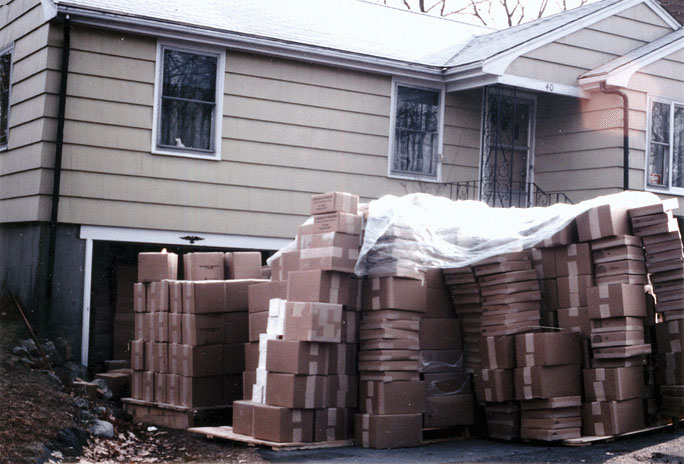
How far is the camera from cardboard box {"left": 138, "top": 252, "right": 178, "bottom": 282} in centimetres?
1016

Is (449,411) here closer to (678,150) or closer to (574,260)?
(574,260)

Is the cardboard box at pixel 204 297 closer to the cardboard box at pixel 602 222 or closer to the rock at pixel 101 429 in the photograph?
the rock at pixel 101 429

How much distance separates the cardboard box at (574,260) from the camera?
8453 mm

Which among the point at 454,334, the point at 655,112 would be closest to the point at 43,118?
the point at 454,334

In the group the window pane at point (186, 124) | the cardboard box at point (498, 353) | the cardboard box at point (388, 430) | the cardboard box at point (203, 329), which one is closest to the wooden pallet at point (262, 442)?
the cardboard box at point (388, 430)

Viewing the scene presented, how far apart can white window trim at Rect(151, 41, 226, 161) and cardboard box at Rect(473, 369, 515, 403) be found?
5127 mm

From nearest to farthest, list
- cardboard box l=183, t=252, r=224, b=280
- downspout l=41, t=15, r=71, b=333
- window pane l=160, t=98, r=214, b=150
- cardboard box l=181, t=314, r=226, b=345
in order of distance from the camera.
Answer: cardboard box l=181, t=314, r=226, b=345, cardboard box l=183, t=252, r=224, b=280, downspout l=41, t=15, r=71, b=333, window pane l=160, t=98, r=214, b=150

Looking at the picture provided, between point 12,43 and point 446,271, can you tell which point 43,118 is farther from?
point 446,271

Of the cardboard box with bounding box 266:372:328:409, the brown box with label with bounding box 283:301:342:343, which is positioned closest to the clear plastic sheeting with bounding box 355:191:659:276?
the brown box with label with bounding box 283:301:342:343

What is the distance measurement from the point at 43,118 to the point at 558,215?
20.8ft

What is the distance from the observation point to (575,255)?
8.52 meters

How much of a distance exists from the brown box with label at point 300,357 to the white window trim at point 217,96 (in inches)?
167

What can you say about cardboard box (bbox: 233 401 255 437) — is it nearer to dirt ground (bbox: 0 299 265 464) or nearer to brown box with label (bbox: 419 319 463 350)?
dirt ground (bbox: 0 299 265 464)

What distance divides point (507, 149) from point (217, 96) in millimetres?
4874
